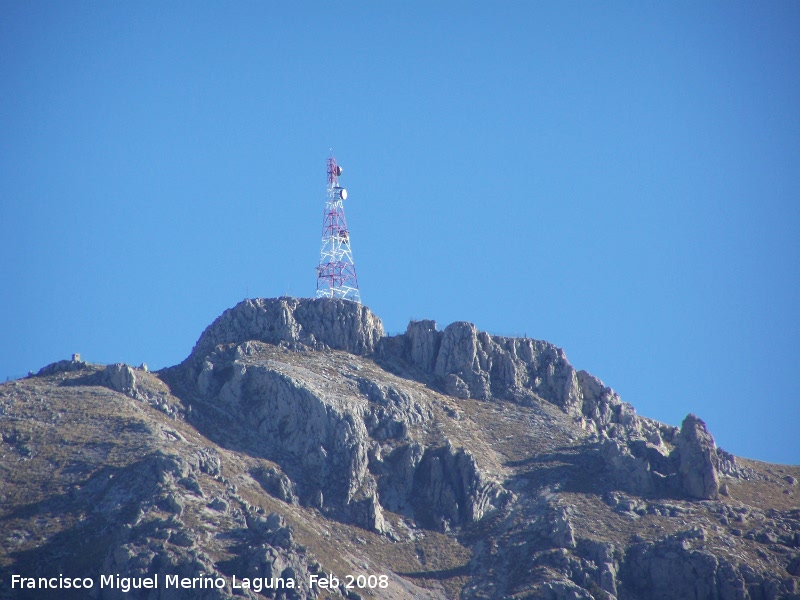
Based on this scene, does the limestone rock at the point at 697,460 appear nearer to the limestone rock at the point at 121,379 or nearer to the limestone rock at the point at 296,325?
the limestone rock at the point at 296,325

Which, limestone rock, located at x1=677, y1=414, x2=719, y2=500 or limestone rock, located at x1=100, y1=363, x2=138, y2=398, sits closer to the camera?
limestone rock, located at x1=100, y1=363, x2=138, y2=398

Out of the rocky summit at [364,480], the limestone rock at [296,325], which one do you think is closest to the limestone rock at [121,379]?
the rocky summit at [364,480]

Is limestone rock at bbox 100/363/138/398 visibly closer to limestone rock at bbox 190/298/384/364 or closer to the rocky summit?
the rocky summit

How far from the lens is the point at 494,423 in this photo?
16375 centimetres

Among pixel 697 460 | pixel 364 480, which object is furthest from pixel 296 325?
pixel 697 460

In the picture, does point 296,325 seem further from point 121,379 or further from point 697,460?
point 697,460

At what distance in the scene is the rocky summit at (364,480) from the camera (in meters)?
125

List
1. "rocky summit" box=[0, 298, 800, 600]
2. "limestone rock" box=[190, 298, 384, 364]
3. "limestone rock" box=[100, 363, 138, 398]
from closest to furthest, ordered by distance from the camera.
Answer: "rocky summit" box=[0, 298, 800, 600] < "limestone rock" box=[100, 363, 138, 398] < "limestone rock" box=[190, 298, 384, 364]

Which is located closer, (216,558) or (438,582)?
(216,558)

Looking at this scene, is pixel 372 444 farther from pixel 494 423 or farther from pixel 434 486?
pixel 494 423

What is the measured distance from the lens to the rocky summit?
124688 millimetres

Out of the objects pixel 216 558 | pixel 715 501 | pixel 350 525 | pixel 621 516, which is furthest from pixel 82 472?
pixel 715 501

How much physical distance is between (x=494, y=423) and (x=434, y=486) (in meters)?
17.1

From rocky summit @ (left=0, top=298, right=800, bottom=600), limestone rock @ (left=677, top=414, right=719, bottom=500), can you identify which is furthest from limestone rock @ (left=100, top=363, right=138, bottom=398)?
limestone rock @ (left=677, top=414, right=719, bottom=500)
